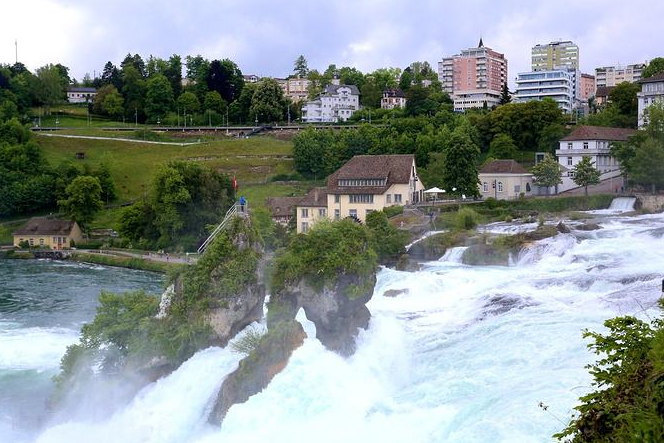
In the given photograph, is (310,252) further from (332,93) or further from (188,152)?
(332,93)

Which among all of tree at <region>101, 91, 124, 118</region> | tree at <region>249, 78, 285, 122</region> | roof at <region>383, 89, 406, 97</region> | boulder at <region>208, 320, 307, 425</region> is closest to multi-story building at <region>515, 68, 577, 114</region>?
roof at <region>383, 89, 406, 97</region>

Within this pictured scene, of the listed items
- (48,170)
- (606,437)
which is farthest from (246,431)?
(48,170)

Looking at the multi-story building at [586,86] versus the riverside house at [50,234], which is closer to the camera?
the riverside house at [50,234]

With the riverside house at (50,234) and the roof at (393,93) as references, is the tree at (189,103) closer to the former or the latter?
the roof at (393,93)

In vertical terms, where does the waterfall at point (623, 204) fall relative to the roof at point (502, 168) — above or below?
below

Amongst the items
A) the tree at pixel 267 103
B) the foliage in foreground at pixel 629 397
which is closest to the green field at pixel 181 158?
the tree at pixel 267 103

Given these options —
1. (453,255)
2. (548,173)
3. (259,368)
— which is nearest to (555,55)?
(548,173)

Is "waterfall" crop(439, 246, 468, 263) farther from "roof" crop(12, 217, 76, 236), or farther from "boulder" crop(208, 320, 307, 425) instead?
"roof" crop(12, 217, 76, 236)
